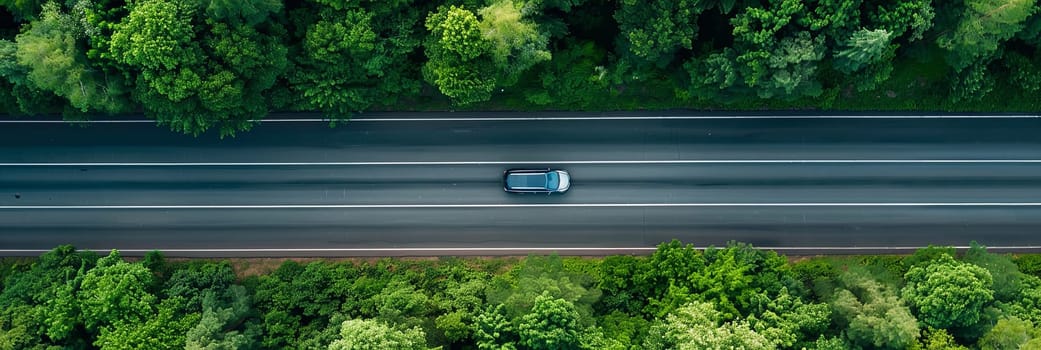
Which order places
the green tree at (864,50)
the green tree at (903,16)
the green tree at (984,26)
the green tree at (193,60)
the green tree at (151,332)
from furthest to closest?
the green tree at (151,332) → the green tree at (903,16) → the green tree at (984,26) → the green tree at (864,50) → the green tree at (193,60)

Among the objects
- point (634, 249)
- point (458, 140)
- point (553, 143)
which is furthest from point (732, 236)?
point (458, 140)

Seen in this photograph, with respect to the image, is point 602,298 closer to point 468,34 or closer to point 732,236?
point 732,236

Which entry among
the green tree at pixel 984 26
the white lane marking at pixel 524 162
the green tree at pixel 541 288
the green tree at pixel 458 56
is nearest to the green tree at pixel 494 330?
the green tree at pixel 541 288

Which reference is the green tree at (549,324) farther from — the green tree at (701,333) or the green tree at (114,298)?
the green tree at (114,298)

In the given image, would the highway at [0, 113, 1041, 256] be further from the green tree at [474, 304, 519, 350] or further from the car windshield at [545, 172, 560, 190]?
the green tree at [474, 304, 519, 350]

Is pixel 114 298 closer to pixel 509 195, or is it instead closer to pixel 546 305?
pixel 546 305

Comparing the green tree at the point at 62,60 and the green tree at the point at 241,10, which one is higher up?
the green tree at the point at 241,10

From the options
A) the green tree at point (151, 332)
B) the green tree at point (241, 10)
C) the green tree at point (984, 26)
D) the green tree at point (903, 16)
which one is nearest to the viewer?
the green tree at point (241, 10)
